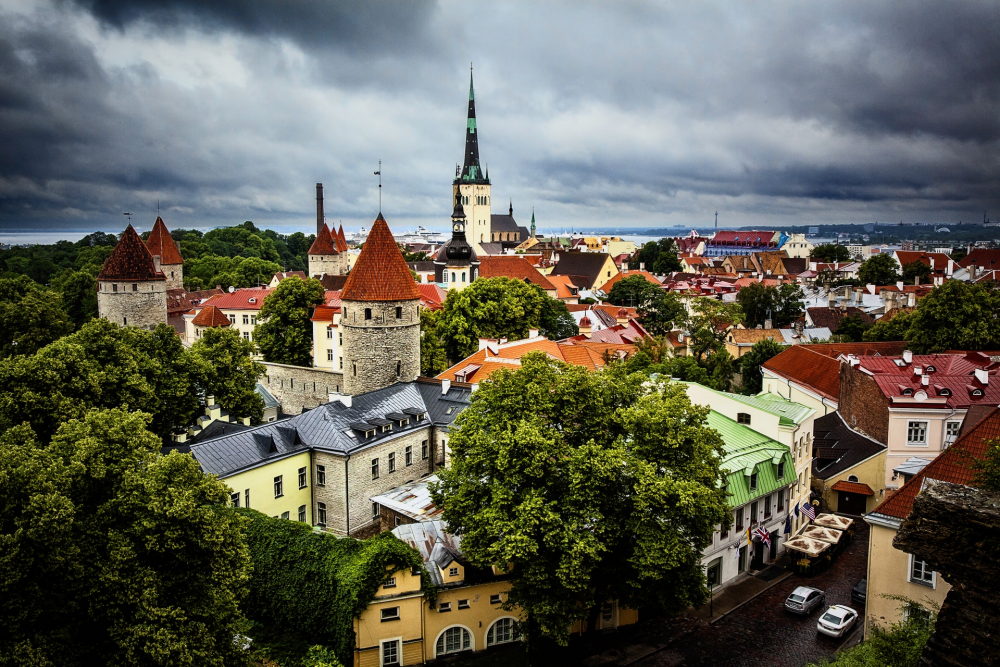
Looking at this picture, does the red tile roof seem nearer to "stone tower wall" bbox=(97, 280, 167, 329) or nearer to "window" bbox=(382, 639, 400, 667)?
"window" bbox=(382, 639, 400, 667)

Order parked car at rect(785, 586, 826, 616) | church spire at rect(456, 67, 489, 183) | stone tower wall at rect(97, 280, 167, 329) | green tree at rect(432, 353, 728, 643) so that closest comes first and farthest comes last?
green tree at rect(432, 353, 728, 643)
parked car at rect(785, 586, 826, 616)
stone tower wall at rect(97, 280, 167, 329)
church spire at rect(456, 67, 489, 183)

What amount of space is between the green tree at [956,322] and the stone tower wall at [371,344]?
32.3 meters

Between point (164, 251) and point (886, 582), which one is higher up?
point (164, 251)

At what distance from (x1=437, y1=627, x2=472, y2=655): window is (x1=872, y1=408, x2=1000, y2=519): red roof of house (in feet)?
39.8

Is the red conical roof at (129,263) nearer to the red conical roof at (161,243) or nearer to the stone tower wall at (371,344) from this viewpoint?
the stone tower wall at (371,344)

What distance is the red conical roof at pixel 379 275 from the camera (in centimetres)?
3484

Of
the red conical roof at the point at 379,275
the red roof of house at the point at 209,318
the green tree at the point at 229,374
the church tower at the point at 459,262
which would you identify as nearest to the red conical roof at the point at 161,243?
the red roof of house at the point at 209,318

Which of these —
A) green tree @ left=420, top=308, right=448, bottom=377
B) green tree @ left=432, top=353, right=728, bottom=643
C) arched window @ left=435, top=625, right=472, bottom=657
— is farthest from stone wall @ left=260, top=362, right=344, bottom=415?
green tree @ left=432, top=353, right=728, bottom=643

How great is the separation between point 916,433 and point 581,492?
20.7 meters

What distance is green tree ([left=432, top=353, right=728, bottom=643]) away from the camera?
732 inches

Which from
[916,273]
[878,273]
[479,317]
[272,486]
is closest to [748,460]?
[272,486]

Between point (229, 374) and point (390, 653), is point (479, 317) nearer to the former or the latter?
point (229, 374)

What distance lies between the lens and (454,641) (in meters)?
21.6

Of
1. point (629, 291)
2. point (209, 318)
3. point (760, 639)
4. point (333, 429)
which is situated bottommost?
point (760, 639)
